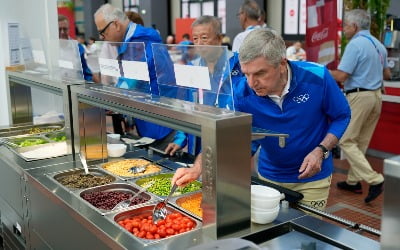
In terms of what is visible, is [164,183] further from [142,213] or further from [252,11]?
[252,11]

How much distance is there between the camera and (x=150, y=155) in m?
2.75

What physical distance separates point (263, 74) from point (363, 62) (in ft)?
10.1

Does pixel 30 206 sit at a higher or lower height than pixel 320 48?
lower

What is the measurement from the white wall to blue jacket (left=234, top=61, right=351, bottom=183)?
2.22 metres

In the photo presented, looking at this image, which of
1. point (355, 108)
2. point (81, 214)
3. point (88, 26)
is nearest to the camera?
point (81, 214)

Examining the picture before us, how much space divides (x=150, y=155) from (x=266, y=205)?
1.27 meters

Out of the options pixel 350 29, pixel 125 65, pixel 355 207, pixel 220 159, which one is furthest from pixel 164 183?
pixel 350 29

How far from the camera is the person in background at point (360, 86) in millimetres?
4523

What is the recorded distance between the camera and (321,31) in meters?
4.76

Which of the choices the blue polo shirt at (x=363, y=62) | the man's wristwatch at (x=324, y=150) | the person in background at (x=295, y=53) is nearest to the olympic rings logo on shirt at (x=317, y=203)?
the man's wristwatch at (x=324, y=150)

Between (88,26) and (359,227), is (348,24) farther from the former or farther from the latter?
(88,26)

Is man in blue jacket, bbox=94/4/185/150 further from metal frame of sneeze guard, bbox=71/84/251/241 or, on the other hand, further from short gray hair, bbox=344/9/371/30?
short gray hair, bbox=344/9/371/30

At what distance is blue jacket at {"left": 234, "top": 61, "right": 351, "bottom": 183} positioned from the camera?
2182 millimetres

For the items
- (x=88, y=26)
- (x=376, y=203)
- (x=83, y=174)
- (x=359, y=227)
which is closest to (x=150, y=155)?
(x=83, y=174)
